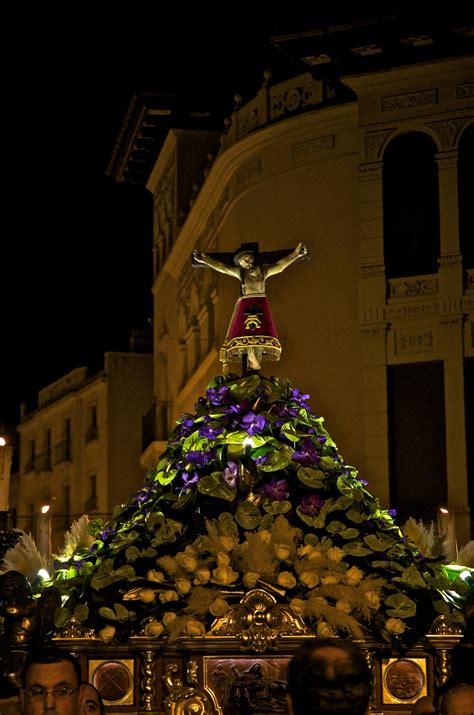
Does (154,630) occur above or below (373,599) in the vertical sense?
below

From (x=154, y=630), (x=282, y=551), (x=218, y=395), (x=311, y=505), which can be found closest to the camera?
(x=154, y=630)

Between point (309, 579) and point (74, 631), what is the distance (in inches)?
42.8

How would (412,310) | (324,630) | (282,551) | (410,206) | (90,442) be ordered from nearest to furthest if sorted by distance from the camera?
(324,630) < (282,551) < (412,310) < (410,206) < (90,442)

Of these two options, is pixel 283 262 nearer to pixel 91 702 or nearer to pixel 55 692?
pixel 91 702

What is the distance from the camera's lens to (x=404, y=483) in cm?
1955

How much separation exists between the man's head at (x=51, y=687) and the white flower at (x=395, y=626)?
159cm

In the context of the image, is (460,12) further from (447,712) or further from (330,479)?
(447,712)

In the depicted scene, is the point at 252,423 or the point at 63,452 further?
the point at 63,452

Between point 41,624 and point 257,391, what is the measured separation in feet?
5.38

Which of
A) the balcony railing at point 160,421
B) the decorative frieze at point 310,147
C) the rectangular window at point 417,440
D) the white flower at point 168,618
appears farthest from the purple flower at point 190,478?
the balcony railing at point 160,421

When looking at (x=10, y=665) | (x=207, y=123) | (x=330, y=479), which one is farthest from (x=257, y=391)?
(x=207, y=123)

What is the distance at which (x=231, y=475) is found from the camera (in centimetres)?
742

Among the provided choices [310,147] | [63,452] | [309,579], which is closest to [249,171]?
[310,147]

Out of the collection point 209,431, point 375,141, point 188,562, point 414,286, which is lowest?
point 188,562
